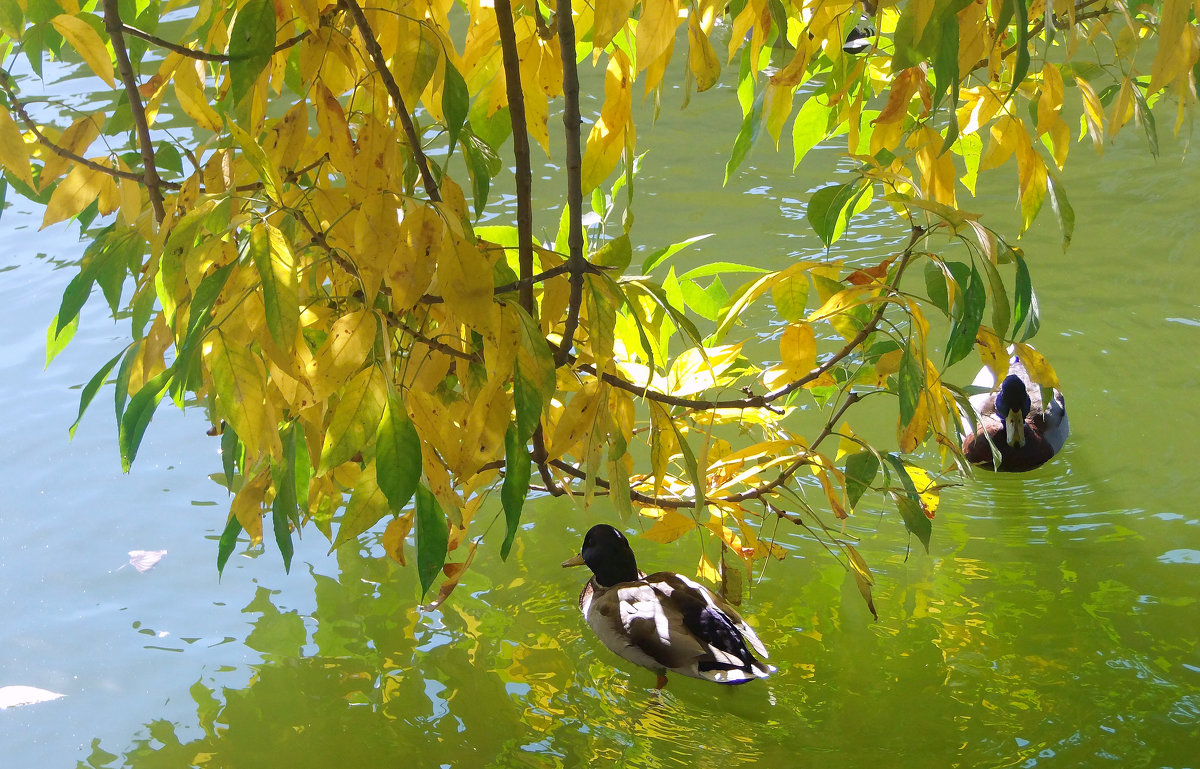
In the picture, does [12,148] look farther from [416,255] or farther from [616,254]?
[616,254]

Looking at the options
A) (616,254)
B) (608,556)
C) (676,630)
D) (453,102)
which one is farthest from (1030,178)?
(608,556)

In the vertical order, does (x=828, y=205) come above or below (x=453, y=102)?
below

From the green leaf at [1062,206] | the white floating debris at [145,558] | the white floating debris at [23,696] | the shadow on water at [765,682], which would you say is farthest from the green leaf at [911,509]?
the white floating debris at [145,558]

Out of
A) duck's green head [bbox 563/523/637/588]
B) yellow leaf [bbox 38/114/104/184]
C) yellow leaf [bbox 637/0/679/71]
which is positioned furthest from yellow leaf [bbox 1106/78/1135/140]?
duck's green head [bbox 563/523/637/588]

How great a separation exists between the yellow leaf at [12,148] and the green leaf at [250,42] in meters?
0.22

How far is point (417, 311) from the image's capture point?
1.03m

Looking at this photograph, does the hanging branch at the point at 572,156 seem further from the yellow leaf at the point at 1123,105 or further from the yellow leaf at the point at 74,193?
the yellow leaf at the point at 1123,105

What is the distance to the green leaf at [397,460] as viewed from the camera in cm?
74

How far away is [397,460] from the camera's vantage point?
0.74 metres

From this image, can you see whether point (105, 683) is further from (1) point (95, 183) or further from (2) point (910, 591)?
(2) point (910, 591)

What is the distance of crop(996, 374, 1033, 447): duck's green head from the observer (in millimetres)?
3195

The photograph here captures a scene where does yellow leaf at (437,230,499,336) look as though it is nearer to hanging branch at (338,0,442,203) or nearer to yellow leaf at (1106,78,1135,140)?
hanging branch at (338,0,442,203)

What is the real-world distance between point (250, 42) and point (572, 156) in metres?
0.31

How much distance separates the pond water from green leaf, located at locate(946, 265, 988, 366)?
126cm
